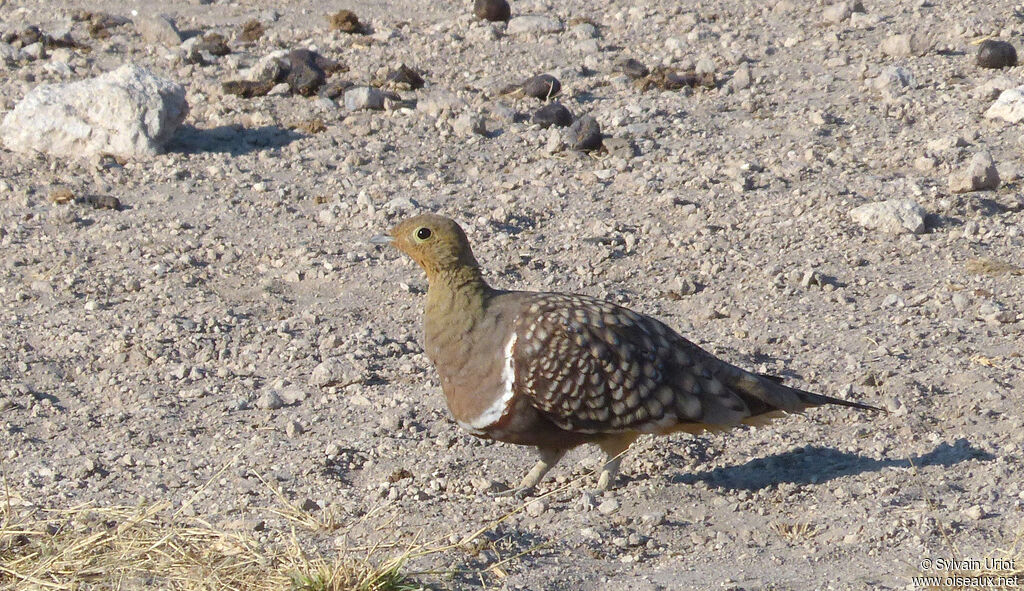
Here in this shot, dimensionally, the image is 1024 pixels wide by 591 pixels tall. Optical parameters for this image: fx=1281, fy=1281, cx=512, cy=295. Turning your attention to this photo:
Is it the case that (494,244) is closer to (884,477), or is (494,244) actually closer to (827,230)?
(827,230)

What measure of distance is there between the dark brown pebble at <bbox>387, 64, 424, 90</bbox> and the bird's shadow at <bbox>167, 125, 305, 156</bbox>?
98 centimetres

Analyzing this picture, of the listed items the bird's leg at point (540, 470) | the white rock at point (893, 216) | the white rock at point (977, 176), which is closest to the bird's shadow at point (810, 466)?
the bird's leg at point (540, 470)

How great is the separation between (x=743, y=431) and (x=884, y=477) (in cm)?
78

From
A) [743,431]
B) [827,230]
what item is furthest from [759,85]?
[743,431]

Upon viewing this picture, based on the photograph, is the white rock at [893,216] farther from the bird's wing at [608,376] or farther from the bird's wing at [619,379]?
the bird's wing at [608,376]

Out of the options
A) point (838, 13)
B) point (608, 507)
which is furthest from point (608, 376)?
point (838, 13)

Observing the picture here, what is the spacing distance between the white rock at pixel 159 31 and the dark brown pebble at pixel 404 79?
1.97m

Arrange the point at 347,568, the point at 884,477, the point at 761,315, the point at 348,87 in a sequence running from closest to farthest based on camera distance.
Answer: the point at 347,568, the point at 884,477, the point at 761,315, the point at 348,87

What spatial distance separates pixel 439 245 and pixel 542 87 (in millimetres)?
4301

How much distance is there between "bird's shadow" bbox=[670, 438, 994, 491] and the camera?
5.18 m

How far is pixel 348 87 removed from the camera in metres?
9.34

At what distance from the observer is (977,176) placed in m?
7.55

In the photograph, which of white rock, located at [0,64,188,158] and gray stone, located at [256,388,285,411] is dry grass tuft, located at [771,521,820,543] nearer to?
gray stone, located at [256,388,285,411]

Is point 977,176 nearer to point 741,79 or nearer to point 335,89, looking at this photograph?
point 741,79
